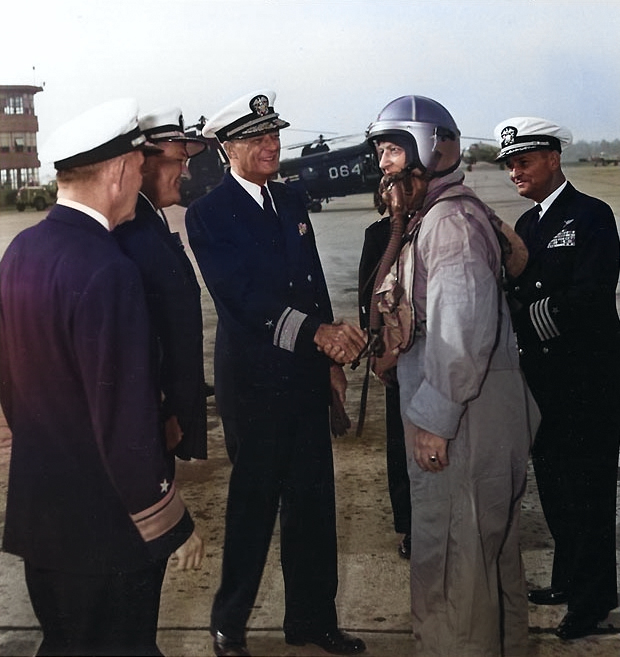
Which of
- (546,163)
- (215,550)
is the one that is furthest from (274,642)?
(546,163)

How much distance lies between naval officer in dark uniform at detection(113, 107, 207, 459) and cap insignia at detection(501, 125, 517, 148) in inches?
35.0

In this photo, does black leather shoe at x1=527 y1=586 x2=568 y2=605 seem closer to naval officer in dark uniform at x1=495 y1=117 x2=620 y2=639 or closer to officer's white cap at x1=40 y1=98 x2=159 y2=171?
naval officer in dark uniform at x1=495 y1=117 x2=620 y2=639

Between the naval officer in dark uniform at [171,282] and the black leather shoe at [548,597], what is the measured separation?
3.81 feet

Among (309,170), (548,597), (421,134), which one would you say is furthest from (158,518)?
(548,597)

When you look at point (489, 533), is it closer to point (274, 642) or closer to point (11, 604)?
point (274, 642)

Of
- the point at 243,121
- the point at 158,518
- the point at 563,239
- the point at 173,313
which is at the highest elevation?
the point at 243,121

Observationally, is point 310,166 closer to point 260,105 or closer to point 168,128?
point 260,105

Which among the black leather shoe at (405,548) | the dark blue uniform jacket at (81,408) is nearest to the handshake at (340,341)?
the dark blue uniform jacket at (81,408)

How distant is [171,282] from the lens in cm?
233

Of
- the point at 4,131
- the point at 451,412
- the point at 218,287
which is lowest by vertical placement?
the point at 451,412

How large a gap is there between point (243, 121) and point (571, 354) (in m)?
1.13

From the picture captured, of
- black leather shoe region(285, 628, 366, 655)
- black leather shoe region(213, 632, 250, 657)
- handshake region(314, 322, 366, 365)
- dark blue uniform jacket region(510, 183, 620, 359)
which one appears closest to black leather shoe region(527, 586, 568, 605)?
black leather shoe region(285, 628, 366, 655)

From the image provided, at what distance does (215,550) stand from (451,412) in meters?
1.11

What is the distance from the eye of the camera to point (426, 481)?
2.36 m
